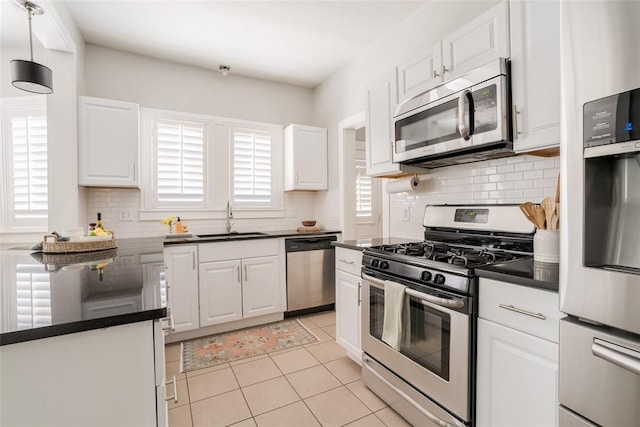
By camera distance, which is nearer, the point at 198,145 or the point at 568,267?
the point at 568,267

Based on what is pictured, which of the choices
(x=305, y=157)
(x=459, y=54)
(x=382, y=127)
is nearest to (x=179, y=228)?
(x=305, y=157)

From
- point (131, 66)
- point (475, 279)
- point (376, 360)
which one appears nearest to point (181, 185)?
point (131, 66)

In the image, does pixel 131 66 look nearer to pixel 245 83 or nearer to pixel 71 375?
pixel 245 83

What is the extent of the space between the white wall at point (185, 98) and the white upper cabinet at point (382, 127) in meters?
1.65

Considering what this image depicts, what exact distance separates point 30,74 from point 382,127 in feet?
7.81

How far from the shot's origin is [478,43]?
176 cm

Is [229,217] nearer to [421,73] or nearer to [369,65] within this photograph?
[369,65]

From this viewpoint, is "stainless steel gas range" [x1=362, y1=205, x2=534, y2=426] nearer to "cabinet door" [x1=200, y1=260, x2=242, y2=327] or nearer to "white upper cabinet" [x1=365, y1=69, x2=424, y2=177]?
"white upper cabinet" [x1=365, y1=69, x2=424, y2=177]

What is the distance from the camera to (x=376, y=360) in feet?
6.47

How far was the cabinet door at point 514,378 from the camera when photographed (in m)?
1.14

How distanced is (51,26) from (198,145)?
1.47 metres

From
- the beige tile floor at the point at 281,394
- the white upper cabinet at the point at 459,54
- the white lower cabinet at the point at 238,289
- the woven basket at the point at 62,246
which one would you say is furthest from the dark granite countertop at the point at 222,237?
the white upper cabinet at the point at 459,54

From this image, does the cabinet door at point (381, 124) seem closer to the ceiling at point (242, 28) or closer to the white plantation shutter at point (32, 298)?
the ceiling at point (242, 28)

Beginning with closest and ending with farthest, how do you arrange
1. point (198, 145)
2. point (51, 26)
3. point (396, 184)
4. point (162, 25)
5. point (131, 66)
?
1. point (51, 26)
2. point (396, 184)
3. point (162, 25)
4. point (131, 66)
5. point (198, 145)
